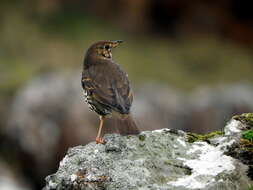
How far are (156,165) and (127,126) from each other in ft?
3.42

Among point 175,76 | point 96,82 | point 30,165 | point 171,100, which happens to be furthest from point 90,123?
point 96,82

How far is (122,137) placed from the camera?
27.2 ft

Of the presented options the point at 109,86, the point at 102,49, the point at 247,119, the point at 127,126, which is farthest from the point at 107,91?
the point at 247,119

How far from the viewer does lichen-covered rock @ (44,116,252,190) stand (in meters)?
7.48

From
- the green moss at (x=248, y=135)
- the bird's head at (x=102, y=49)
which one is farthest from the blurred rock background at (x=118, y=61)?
the green moss at (x=248, y=135)

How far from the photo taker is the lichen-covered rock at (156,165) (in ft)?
24.5

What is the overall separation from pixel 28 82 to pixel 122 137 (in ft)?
42.4

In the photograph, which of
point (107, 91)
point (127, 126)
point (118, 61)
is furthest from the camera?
point (118, 61)

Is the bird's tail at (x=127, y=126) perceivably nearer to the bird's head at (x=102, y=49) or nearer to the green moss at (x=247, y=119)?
the green moss at (x=247, y=119)

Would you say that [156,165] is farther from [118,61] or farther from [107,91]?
[118,61]

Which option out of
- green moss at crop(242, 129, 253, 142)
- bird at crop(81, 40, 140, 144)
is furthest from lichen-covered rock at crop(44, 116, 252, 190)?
bird at crop(81, 40, 140, 144)

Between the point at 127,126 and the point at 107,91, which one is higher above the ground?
the point at 107,91

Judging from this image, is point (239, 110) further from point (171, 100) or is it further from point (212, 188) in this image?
point (212, 188)

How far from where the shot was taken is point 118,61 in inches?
881
